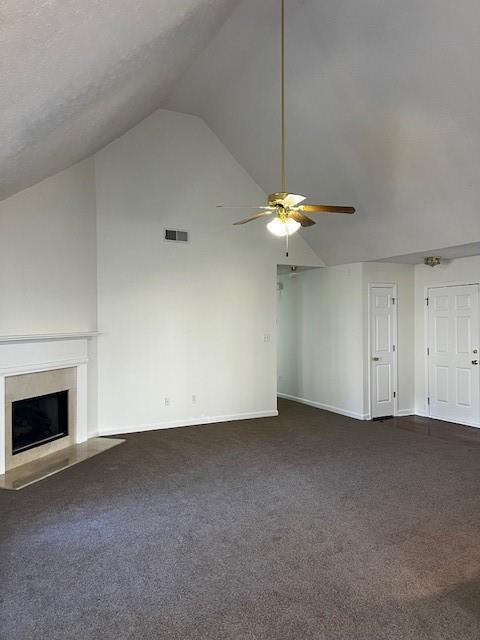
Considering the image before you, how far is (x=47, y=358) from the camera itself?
5.09 m

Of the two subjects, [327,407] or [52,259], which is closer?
[52,259]

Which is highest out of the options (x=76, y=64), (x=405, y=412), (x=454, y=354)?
(x=76, y=64)

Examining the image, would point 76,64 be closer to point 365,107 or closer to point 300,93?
point 365,107

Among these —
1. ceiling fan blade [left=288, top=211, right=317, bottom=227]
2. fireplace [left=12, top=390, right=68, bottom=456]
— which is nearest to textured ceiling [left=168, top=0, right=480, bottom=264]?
ceiling fan blade [left=288, top=211, right=317, bottom=227]

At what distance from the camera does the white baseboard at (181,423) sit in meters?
5.98

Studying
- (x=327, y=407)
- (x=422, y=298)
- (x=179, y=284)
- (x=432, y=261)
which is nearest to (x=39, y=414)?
(x=179, y=284)

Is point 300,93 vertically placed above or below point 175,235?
above

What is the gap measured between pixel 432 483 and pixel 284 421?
2814 millimetres

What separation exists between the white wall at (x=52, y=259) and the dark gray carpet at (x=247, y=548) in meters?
1.61

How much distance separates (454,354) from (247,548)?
4895 mm

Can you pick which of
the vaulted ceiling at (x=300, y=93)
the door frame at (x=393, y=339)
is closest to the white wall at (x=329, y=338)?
the door frame at (x=393, y=339)

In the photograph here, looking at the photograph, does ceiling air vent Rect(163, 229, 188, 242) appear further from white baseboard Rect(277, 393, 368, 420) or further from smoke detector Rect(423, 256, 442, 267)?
white baseboard Rect(277, 393, 368, 420)

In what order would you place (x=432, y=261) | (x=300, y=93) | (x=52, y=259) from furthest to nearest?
(x=432, y=261)
(x=52, y=259)
(x=300, y=93)

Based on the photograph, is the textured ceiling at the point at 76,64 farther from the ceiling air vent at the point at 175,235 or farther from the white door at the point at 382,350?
the white door at the point at 382,350
